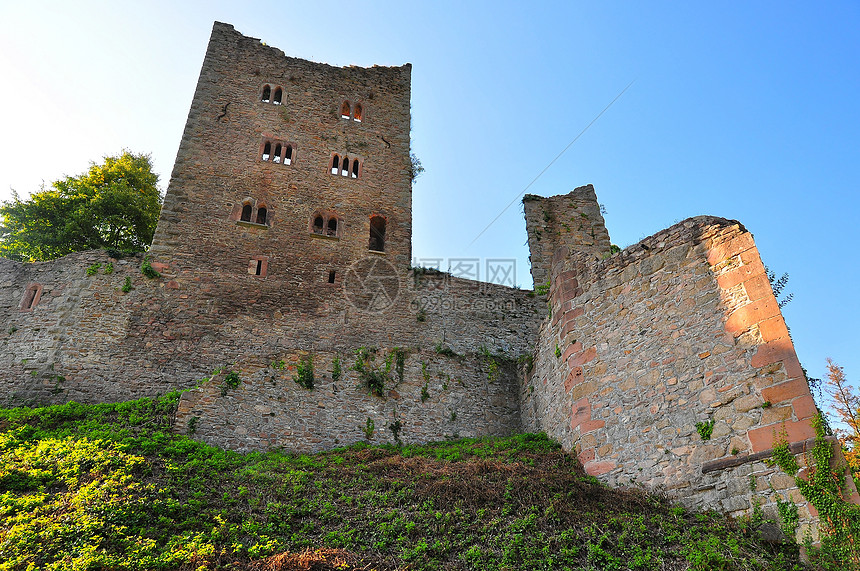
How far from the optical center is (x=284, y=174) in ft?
67.2

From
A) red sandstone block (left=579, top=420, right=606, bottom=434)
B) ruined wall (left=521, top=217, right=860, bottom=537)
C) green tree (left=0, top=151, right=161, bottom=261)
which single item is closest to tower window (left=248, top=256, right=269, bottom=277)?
green tree (left=0, top=151, right=161, bottom=261)

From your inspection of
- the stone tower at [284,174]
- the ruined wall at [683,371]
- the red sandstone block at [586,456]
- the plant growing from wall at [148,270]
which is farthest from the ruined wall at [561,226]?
the plant growing from wall at [148,270]

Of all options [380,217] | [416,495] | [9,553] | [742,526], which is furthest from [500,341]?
[9,553]

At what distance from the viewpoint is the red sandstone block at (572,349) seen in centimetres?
1126

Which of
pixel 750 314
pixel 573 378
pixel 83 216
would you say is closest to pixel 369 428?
pixel 573 378

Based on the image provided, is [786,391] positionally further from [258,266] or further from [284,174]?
[284,174]

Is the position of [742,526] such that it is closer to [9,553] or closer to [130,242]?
[9,553]

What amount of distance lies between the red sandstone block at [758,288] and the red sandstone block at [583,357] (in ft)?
9.53

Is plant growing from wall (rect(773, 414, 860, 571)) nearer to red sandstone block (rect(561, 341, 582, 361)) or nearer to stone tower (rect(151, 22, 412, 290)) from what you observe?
red sandstone block (rect(561, 341, 582, 361))

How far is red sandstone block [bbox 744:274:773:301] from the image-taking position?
8.69m

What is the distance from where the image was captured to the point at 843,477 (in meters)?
7.18

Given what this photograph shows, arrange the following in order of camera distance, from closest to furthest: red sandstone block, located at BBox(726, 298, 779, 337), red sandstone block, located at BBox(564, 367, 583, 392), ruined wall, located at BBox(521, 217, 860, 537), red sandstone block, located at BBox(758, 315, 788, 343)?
ruined wall, located at BBox(521, 217, 860, 537)
red sandstone block, located at BBox(758, 315, 788, 343)
red sandstone block, located at BBox(726, 298, 779, 337)
red sandstone block, located at BBox(564, 367, 583, 392)

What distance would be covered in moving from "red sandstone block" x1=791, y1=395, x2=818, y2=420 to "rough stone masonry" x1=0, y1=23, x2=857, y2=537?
2cm

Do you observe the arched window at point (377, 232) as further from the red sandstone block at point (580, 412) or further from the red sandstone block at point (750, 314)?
the red sandstone block at point (750, 314)
